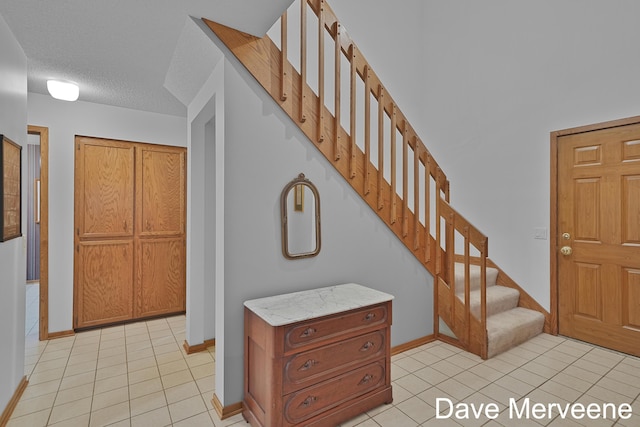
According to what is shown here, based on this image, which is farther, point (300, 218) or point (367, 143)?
point (367, 143)

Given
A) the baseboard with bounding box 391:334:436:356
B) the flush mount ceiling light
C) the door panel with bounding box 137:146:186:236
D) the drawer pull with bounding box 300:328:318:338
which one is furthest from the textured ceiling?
the baseboard with bounding box 391:334:436:356

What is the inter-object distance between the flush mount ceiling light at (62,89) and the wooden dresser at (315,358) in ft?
8.64

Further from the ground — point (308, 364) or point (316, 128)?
point (316, 128)

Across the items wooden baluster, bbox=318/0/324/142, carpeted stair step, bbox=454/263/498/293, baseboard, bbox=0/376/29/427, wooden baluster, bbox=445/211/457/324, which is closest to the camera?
baseboard, bbox=0/376/29/427

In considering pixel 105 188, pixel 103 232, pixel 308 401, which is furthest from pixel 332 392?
pixel 105 188

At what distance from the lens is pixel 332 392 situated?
195 cm

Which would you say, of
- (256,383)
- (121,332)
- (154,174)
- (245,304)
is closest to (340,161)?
(245,304)

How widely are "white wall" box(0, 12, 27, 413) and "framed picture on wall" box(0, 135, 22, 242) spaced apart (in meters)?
0.07

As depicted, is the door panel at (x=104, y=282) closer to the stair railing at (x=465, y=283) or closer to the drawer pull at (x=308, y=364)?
the drawer pull at (x=308, y=364)

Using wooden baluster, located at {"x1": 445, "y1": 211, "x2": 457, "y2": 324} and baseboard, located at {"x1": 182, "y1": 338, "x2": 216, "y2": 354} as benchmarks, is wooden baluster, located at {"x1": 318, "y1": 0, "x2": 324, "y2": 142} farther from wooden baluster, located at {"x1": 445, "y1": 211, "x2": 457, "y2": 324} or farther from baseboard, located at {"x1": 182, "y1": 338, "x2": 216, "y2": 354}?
baseboard, located at {"x1": 182, "y1": 338, "x2": 216, "y2": 354}

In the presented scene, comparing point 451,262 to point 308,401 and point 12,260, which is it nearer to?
point 308,401

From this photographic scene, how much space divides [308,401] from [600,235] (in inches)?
125

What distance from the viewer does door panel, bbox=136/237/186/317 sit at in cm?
387

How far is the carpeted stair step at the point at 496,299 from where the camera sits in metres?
3.10
